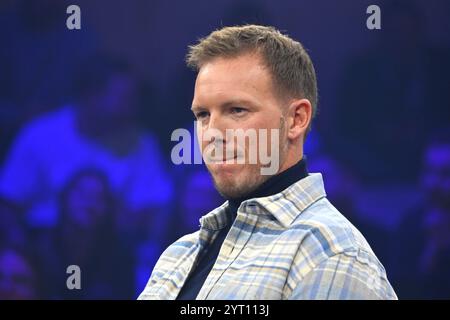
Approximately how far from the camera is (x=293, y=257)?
1.25 metres

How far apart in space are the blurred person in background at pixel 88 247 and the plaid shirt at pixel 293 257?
4.44 ft

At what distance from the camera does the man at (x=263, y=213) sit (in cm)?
124

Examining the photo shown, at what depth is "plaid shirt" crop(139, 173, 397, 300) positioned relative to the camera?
1228 mm
